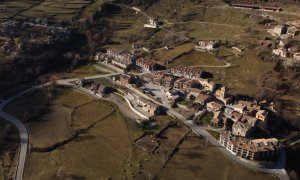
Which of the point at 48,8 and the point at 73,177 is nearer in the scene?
the point at 73,177

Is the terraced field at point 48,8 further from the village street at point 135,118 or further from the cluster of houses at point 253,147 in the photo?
the cluster of houses at point 253,147

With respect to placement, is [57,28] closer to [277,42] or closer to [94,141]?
[94,141]

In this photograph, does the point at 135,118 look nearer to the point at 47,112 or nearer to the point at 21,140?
the point at 47,112

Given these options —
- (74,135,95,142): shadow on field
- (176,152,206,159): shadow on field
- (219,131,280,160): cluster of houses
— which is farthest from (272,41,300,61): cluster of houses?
(74,135,95,142): shadow on field

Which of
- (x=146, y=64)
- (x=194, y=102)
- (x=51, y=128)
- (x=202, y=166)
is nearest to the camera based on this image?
(x=202, y=166)

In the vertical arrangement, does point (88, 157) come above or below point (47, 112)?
below

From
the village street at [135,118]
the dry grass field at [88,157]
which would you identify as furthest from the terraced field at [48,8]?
the dry grass field at [88,157]

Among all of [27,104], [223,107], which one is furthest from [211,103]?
[27,104]

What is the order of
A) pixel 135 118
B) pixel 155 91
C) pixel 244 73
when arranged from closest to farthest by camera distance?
pixel 135 118
pixel 155 91
pixel 244 73
